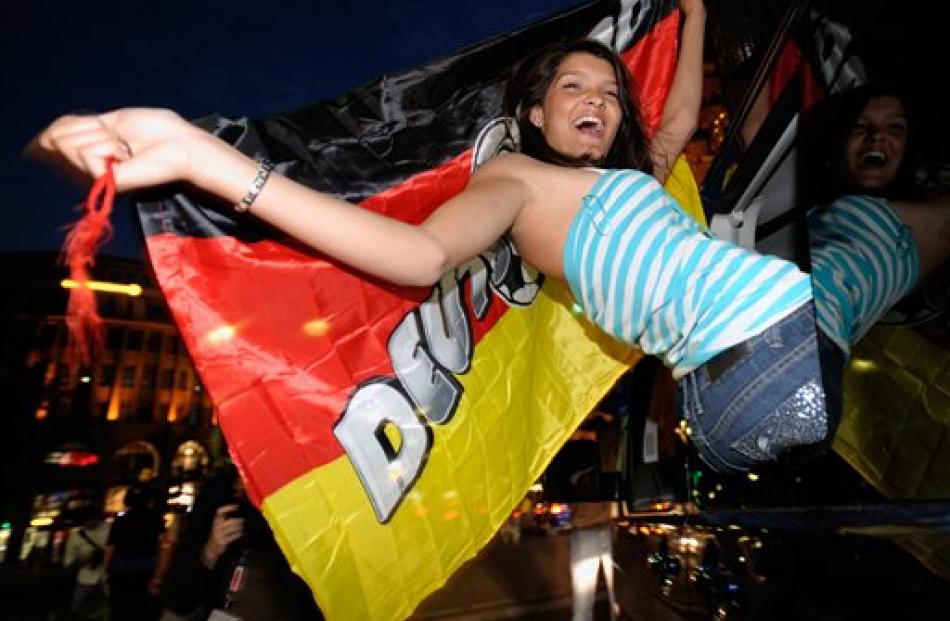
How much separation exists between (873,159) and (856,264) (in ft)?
0.77

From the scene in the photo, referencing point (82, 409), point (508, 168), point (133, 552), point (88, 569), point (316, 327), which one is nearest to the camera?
point (508, 168)

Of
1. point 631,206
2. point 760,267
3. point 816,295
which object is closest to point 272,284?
point 631,206

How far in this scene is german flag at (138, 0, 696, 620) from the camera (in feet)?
5.59

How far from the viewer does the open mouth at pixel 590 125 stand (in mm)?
1958

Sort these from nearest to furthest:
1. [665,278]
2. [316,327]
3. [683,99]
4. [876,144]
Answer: [876,144], [665,278], [316,327], [683,99]

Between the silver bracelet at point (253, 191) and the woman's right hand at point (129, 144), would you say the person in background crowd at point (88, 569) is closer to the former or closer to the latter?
the woman's right hand at point (129, 144)

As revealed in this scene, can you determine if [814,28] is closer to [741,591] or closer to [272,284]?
[741,591]

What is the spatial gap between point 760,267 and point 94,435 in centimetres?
5700

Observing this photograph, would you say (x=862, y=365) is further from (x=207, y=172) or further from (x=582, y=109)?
(x=207, y=172)

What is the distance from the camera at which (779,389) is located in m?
1.34

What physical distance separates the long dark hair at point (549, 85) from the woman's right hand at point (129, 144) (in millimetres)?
1214

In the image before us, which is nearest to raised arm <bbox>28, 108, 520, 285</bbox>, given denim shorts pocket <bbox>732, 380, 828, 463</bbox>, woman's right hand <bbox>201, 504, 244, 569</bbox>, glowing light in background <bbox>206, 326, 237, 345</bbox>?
glowing light in background <bbox>206, 326, 237, 345</bbox>

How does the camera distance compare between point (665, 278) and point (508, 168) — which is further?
point (508, 168)

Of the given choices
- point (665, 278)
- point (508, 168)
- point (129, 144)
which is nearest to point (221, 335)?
point (129, 144)
